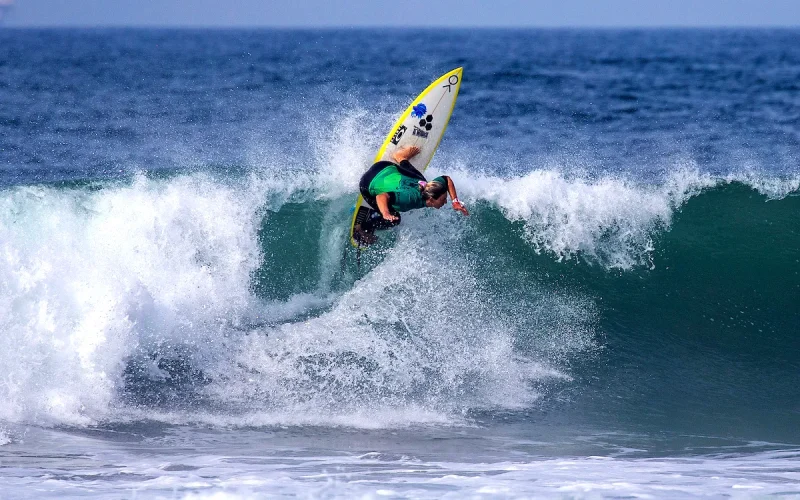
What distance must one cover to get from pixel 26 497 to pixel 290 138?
9327mm

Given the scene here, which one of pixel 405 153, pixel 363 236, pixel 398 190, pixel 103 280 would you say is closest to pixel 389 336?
pixel 363 236

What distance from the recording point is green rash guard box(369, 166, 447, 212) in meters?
8.00

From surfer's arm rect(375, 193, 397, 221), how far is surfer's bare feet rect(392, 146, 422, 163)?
73 cm

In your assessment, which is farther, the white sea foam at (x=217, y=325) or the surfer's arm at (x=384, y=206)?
the surfer's arm at (x=384, y=206)

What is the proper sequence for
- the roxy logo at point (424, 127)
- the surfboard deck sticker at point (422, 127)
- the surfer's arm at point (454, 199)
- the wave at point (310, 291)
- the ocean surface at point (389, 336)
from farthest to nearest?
the roxy logo at point (424, 127) < the surfboard deck sticker at point (422, 127) < the surfer's arm at point (454, 199) < the wave at point (310, 291) < the ocean surface at point (389, 336)

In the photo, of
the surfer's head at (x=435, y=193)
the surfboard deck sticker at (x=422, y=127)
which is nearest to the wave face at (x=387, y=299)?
the surfboard deck sticker at (x=422, y=127)

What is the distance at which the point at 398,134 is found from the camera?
29.4 ft

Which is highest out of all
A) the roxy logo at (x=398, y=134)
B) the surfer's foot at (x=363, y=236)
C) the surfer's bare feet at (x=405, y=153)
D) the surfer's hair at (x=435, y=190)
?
the roxy logo at (x=398, y=134)

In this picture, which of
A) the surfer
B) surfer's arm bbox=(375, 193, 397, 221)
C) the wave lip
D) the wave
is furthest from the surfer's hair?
the wave lip

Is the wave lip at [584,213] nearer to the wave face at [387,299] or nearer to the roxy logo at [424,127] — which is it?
the wave face at [387,299]

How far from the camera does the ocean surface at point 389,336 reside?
6.14 metres

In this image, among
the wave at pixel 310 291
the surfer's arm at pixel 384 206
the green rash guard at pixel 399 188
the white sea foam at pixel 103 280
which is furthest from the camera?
the green rash guard at pixel 399 188

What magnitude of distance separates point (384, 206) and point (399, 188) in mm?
244

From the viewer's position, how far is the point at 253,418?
719 cm
